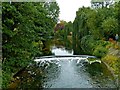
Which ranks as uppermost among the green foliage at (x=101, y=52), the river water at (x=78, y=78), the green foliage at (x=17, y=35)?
the green foliage at (x=17, y=35)

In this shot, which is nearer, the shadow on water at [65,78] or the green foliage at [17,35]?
the green foliage at [17,35]

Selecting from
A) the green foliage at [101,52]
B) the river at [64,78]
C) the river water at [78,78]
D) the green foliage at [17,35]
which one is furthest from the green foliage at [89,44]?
the green foliage at [17,35]

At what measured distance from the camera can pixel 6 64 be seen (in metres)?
6.01

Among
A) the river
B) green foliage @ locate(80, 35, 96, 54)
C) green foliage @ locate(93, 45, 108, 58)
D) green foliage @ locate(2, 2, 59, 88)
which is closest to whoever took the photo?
green foliage @ locate(2, 2, 59, 88)

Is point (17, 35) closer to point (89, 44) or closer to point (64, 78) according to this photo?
point (64, 78)

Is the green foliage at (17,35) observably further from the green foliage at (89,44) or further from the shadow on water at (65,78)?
the green foliage at (89,44)

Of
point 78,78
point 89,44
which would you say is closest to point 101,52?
point 89,44

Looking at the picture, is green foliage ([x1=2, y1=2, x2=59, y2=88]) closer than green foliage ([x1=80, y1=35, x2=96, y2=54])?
Yes

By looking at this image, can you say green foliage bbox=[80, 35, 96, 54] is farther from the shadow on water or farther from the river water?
the shadow on water

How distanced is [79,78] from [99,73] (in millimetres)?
956

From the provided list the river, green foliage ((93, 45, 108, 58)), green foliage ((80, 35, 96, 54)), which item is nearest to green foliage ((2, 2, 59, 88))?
the river

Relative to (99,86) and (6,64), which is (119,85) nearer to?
(99,86)

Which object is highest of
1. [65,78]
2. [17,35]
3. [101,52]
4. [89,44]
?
[17,35]

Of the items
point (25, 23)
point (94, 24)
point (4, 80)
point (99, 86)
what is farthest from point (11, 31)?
point (94, 24)
